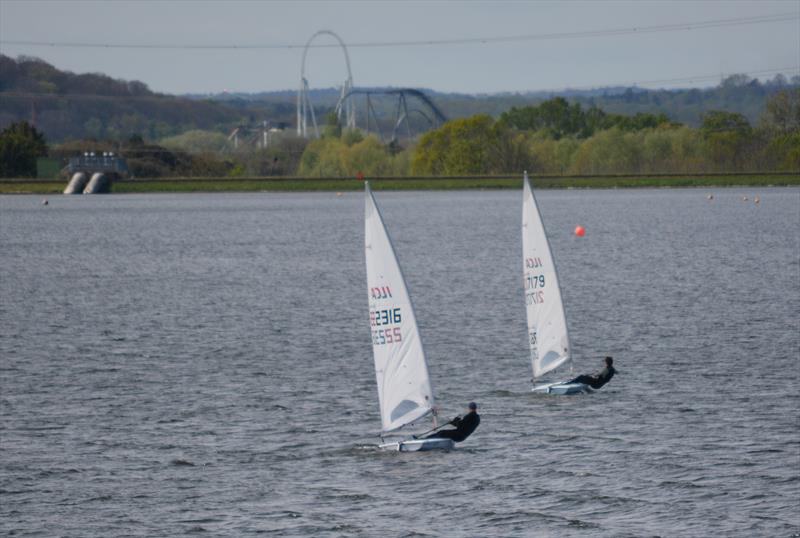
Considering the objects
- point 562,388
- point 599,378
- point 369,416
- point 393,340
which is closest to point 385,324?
point 393,340

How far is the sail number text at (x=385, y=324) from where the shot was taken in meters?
47.6

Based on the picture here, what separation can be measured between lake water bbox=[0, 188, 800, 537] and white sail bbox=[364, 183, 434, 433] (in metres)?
1.90

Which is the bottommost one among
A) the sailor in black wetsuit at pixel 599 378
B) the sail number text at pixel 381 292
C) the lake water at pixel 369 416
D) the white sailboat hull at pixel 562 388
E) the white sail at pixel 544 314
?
the lake water at pixel 369 416

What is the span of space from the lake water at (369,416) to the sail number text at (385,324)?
412 centimetres

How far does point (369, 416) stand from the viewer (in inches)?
2211

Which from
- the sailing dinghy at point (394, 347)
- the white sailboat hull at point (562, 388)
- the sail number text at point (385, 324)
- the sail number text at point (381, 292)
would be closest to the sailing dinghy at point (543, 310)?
the white sailboat hull at point (562, 388)

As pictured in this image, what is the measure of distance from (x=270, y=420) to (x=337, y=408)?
3.40 metres

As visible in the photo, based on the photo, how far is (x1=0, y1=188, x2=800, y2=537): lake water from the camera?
42.6 m

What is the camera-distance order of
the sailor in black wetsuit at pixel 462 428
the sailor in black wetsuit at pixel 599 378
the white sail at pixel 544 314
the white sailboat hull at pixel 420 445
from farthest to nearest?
1. the white sail at pixel 544 314
2. the sailor in black wetsuit at pixel 599 378
3. the white sailboat hull at pixel 420 445
4. the sailor in black wetsuit at pixel 462 428

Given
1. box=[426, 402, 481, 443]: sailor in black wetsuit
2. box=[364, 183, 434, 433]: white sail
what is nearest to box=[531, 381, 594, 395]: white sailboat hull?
box=[426, 402, 481, 443]: sailor in black wetsuit

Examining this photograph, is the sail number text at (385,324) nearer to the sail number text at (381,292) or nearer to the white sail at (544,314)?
the sail number text at (381,292)

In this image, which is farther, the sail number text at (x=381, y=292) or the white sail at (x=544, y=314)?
the white sail at (x=544, y=314)

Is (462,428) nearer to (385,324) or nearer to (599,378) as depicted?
(385,324)

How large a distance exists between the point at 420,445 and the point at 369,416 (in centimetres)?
729
